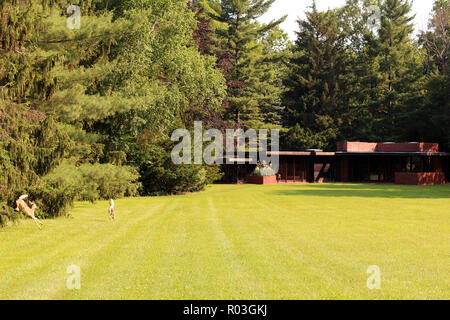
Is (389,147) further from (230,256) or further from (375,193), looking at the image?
(230,256)

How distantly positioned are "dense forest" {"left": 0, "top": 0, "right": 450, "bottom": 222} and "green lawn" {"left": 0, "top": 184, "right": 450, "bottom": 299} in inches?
122

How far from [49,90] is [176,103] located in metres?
9.66

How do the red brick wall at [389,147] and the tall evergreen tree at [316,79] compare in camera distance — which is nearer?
the red brick wall at [389,147]

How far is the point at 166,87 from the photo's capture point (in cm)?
2175

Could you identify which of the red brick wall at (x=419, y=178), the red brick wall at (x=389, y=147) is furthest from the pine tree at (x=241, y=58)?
the red brick wall at (x=419, y=178)

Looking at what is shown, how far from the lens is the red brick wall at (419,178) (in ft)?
101

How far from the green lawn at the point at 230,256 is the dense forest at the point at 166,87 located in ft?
10.2

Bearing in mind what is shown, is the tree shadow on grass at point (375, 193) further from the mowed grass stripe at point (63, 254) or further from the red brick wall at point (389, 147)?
the mowed grass stripe at point (63, 254)

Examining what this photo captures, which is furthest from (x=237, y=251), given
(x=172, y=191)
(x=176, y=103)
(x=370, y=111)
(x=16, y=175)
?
(x=370, y=111)

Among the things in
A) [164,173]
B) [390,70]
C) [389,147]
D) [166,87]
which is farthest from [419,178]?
[166,87]

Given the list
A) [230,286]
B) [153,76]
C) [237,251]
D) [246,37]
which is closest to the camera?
[230,286]

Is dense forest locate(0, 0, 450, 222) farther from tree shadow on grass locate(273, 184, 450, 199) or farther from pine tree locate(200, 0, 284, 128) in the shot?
tree shadow on grass locate(273, 184, 450, 199)

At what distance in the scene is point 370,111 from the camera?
1805 inches

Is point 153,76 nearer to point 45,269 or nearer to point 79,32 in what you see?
point 79,32
